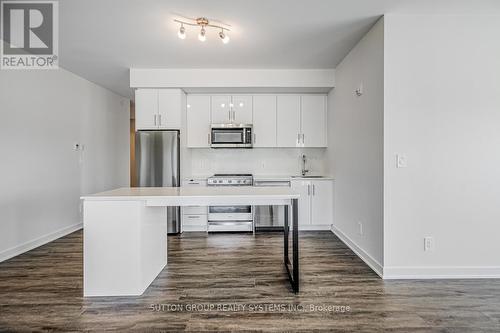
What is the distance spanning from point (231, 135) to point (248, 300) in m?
2.87

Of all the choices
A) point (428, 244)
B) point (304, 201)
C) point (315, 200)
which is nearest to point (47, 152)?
point (304, 201)

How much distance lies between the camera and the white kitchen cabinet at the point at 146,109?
435 centimetres

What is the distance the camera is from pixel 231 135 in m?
4.63

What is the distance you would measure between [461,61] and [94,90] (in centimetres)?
530

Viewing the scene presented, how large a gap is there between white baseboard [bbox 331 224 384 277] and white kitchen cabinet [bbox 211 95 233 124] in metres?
2.56

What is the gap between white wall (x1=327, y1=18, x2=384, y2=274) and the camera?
277 centimetres

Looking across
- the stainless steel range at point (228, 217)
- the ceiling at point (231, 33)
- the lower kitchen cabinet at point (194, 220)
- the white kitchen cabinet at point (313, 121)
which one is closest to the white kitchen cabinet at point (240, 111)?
the ceiling at point (231, 33)

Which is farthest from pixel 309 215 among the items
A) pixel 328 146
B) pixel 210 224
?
pixel 210 224

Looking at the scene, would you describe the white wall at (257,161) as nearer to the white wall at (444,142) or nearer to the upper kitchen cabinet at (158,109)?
the upper kitchen cabinet at (158,109)

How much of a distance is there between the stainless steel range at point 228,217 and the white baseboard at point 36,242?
2.15m

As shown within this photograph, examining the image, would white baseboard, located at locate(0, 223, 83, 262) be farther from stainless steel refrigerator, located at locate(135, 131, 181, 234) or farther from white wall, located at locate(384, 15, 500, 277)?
white wall, located at locate(384, 15, 500, 277)

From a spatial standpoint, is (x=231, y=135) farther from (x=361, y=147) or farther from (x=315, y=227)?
(x=361, y=147)

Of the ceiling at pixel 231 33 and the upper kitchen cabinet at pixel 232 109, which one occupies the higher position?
the ceiling at pixel 231 33

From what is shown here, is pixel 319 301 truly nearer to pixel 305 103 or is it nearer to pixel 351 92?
pixel 351 92
